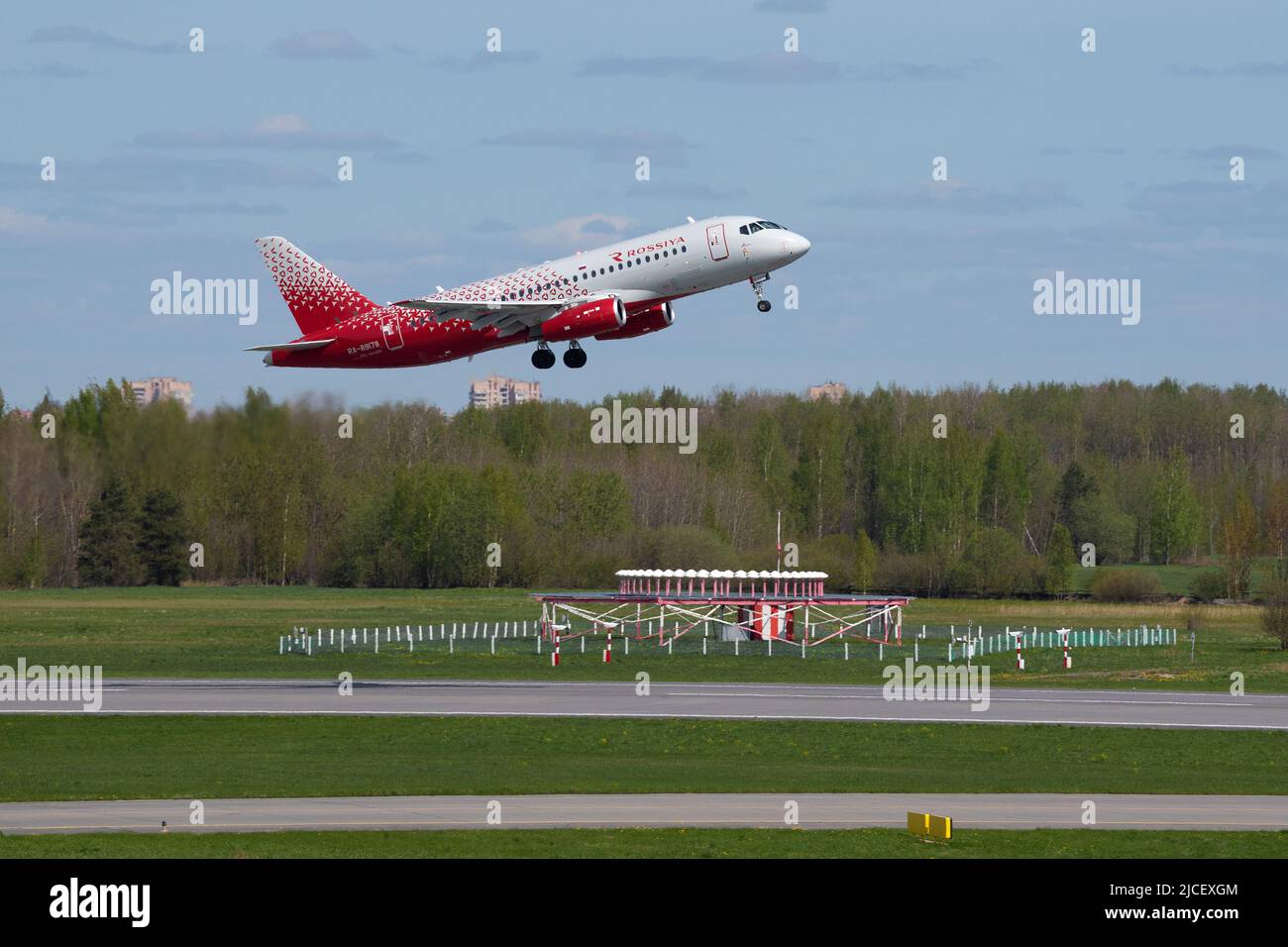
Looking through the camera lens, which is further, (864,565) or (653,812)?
(864,565)

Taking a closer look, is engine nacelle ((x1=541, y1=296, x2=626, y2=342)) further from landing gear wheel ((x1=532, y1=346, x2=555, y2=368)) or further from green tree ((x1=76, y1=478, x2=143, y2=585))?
green tree ((x1=76, y1=478, x2=143, y2=585))

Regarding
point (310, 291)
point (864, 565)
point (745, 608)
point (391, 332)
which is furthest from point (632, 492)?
point (391, 332)

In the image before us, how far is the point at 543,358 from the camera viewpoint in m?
62.6

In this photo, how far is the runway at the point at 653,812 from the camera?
114 feet

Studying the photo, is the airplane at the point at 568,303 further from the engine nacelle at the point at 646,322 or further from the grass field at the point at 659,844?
the grass field at the point at 659,844

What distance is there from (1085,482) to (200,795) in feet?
446

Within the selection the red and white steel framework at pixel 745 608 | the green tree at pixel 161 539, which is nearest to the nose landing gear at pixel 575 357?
the red and white steel framework at pixel 745 608

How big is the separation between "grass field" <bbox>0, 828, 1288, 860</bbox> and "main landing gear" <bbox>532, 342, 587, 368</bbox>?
99.1 feet

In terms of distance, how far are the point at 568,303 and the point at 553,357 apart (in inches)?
95.5

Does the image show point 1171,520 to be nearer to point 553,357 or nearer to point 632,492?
point 632,492

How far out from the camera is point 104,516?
122188 millimetres

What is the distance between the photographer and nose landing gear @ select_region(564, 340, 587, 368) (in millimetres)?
62344

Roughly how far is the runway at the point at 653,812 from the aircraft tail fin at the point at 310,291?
3316 cm
